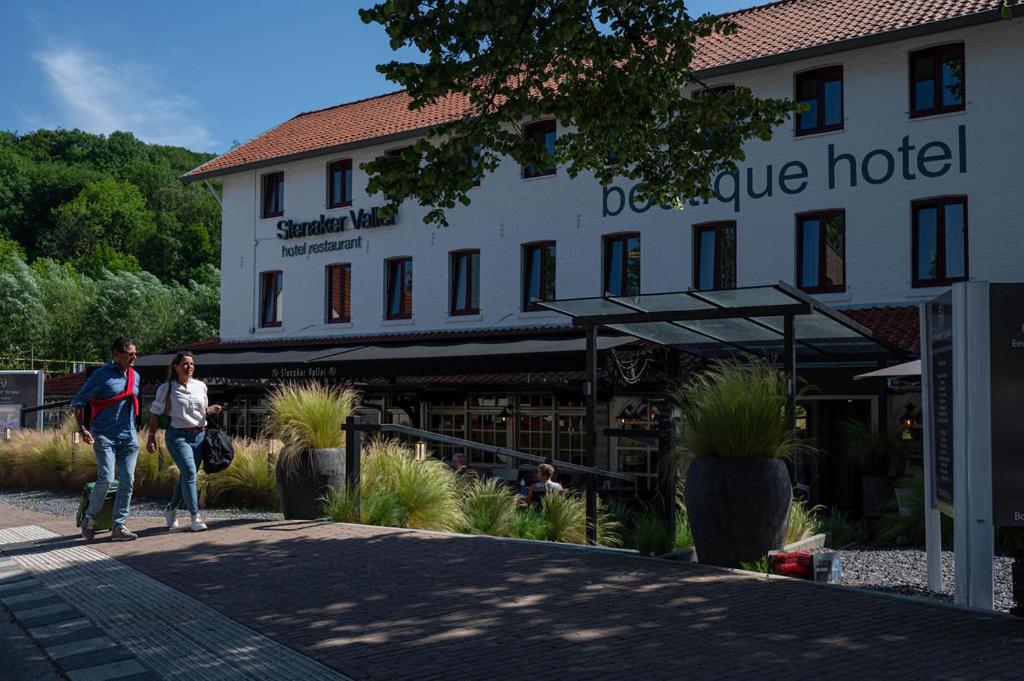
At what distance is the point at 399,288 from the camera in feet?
88.8

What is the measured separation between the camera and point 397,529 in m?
9.77

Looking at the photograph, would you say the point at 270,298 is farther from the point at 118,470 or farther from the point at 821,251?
the point at 118,470

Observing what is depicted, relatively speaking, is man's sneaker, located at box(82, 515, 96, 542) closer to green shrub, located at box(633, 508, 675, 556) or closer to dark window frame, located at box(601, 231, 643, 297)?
green shrub, located at box(633, 508, 675, 556)

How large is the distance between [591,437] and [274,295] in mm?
20829

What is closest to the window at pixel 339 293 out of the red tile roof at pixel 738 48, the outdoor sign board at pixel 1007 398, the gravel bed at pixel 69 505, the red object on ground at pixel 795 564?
the red tile roof at pixel 738 48

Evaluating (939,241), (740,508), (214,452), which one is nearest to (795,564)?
(740,508)

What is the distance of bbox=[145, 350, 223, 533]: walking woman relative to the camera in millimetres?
9891

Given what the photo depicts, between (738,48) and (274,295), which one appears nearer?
(738,48)

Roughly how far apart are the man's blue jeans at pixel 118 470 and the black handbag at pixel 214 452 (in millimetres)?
742

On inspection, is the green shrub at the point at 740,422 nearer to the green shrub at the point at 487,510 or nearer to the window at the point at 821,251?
the green shrub at the point at 487,510

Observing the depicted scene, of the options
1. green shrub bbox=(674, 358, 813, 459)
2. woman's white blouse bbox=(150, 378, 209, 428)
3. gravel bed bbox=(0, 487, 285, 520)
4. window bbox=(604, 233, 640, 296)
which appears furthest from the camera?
window bbox=(604, 233, 640, 296)

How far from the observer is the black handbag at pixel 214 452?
10297 mm

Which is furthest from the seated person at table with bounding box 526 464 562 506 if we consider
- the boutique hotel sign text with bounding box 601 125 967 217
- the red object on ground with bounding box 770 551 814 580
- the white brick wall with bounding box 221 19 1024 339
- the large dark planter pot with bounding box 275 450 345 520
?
the white brick wall with bounding box 221 19 1024 339

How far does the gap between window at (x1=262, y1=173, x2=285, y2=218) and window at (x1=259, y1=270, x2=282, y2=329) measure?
1.75 metres
